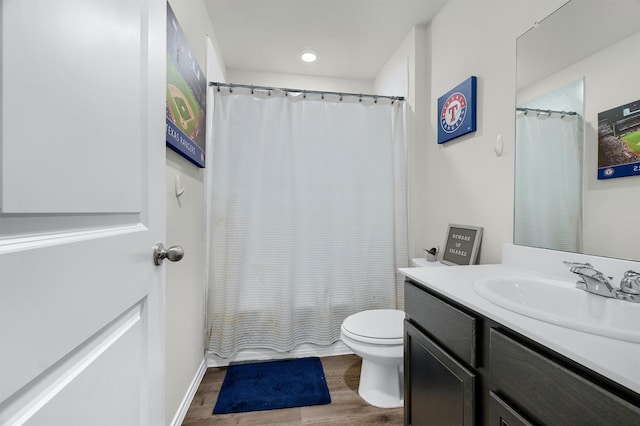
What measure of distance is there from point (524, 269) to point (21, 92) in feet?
5.26

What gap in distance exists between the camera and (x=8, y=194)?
32cm

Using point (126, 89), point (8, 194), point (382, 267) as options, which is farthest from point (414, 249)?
point (8, 194)

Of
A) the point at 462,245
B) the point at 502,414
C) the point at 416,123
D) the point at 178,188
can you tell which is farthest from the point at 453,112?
the point at 178,188

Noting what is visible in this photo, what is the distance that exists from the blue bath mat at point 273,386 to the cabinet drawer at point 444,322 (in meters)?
0.87

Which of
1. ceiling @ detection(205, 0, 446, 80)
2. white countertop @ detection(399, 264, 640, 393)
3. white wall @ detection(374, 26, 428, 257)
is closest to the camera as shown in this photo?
white countertop @ detection(399, 264, 640, 393)

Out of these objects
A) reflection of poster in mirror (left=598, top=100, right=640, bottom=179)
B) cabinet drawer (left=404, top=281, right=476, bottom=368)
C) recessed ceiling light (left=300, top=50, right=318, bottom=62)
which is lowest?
cabinet drawer (left=404, top=281, right=476, bottom=368)

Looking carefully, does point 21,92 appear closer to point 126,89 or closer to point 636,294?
point 126,89

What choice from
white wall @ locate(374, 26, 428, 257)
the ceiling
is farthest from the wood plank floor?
the ceiling

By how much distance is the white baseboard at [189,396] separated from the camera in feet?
4.38

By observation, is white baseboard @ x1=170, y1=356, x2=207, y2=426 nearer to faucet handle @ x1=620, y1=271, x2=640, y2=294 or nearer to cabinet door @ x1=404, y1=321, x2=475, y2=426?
cabinet door @ x1=404, y1=321, x2=475, y2=426

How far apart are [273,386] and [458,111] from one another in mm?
2050

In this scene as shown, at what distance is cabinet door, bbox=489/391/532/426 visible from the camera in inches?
25.5

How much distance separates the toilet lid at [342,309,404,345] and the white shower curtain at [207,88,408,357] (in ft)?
1.11

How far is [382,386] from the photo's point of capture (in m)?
1.53
